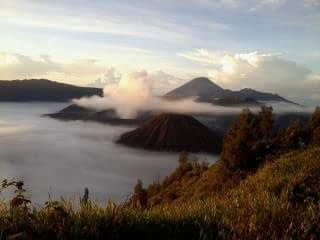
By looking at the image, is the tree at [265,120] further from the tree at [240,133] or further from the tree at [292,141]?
the tree at [292,141]

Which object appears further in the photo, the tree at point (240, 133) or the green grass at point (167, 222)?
the tree at point (240, 133)

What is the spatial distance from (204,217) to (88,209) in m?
1.77

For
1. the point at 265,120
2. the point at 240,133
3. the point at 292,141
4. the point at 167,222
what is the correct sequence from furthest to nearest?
the point at 265,120 < the point at 240,133 < the point at 292,141 < the point at 167,222

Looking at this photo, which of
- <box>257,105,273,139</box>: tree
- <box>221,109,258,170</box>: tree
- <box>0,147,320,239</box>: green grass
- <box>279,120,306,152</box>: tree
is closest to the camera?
<box>0,147,320,239</box>: green grass

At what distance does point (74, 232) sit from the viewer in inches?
245

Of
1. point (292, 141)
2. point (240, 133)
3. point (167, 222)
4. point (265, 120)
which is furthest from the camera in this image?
point (265, 120)

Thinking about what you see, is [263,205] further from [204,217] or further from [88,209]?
[88,209]

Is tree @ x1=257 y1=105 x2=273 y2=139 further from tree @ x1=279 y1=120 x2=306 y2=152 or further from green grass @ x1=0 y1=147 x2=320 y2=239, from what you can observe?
green grass @ x1=0 y1=147 x2=320 y2=239

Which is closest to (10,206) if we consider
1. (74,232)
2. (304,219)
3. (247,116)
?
(74,232)

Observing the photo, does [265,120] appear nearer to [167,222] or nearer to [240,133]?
[240,133]

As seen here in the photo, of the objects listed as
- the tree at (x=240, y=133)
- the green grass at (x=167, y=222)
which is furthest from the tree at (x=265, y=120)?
the green grass at (x=167, y=222)

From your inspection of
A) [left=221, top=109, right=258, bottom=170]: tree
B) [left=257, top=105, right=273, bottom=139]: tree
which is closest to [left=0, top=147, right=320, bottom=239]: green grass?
[left=221, top=109, right=258, bottom=170]: tree

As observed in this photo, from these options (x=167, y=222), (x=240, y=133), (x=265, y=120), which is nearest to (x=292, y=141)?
(x=167, y=222)

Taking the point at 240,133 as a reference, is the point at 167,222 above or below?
above
